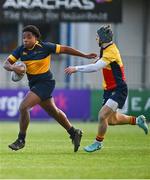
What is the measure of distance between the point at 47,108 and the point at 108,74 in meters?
1.21

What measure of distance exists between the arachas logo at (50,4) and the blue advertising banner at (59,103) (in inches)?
102

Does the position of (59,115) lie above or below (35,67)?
below

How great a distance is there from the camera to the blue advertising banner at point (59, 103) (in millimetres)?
26953

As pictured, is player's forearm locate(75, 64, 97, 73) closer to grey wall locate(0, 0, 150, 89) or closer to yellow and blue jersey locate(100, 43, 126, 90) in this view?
yellow and blue jersey locate(100, 43, 126, 90)

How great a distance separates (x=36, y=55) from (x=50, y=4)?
11889mm

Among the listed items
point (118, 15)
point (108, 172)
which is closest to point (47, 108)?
point (108, 172)

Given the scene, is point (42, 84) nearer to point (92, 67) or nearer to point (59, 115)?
point (59, 115)

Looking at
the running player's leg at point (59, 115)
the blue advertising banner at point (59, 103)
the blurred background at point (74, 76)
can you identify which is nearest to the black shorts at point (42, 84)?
the running player's leg at point (59, 115)

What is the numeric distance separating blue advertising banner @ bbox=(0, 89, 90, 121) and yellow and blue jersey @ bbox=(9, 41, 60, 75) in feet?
38.6

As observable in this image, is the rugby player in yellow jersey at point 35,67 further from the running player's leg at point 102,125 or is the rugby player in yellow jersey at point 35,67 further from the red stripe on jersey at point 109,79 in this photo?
the red stripe on jersey at point 109,79

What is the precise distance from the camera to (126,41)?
3300cm

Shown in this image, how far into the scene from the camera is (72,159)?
13.8 m

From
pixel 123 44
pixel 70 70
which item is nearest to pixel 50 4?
pixel 123 44

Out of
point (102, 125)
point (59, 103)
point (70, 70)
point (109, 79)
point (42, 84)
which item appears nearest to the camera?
point (70, 70)
